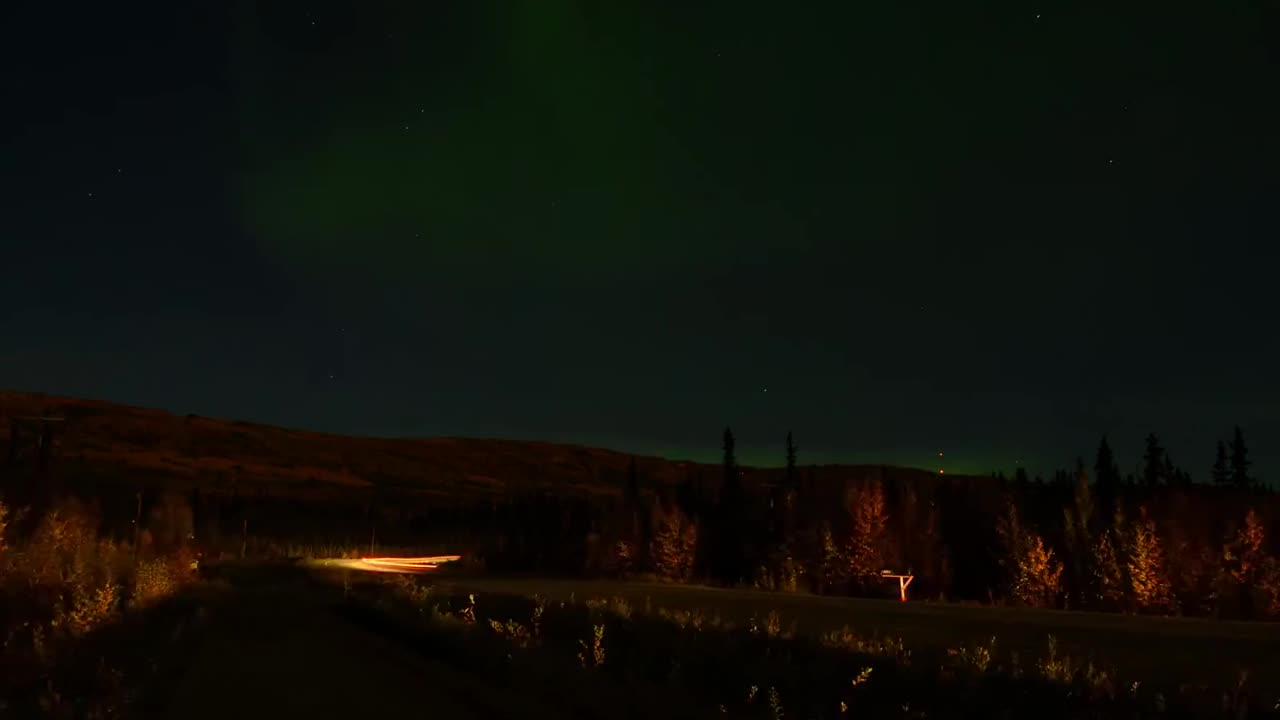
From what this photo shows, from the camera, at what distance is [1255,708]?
8078mm

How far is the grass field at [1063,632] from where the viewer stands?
951 centimetres

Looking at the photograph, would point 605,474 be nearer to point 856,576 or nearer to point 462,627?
point 856,576

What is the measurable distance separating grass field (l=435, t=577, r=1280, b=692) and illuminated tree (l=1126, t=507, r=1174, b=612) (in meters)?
10.5

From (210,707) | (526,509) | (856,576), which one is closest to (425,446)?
(526,509)

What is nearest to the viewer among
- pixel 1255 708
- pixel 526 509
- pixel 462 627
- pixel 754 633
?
pixel 1255 708

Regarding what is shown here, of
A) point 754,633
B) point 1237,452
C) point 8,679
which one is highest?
point 1237,452

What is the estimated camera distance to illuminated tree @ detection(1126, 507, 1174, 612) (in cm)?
2419

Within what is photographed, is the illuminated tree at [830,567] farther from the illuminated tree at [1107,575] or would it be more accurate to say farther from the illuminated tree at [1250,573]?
the illuminated tree at [1250,573]

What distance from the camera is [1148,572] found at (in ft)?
80.3

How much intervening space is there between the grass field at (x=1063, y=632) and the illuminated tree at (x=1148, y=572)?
10.5 metres

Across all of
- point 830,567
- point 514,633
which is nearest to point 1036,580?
point 830,567

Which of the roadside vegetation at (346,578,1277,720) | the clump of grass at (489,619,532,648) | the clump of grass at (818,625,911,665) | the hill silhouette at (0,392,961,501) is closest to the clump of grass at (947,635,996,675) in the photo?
the roadside vegetation at (346,578,1277,720)

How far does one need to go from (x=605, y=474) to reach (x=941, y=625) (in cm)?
10812

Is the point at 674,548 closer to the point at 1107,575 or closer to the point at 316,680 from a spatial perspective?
the point at 1107,575
